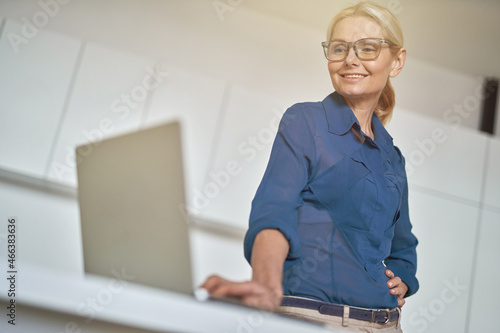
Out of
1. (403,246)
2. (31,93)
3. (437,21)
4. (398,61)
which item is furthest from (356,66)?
(31,93)

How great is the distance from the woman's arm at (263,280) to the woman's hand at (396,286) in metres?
0.33

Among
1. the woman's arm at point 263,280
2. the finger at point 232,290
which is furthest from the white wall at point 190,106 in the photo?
the finger at point 232,290

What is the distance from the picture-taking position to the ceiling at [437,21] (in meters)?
2.35

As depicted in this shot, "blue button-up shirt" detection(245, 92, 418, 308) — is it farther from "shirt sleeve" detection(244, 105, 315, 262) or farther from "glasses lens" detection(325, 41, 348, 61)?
"glasses lens" detection(325, 41, 348, 61)

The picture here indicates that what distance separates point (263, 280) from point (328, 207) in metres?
0.23

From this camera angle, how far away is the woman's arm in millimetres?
611

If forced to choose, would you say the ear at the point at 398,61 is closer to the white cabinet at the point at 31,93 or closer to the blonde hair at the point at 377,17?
the blonde hair at the point at 377,17

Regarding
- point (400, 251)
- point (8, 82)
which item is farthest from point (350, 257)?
point (8, 82)

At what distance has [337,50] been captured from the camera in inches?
39.8

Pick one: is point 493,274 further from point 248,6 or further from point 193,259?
point 248,6

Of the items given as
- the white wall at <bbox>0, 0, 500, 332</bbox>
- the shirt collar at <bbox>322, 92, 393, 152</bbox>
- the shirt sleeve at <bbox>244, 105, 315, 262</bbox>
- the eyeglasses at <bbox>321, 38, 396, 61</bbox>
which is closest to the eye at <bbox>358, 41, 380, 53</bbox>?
the eyeglasses at <bbox>321, 38, 396, 61</bbox>

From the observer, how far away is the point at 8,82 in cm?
233

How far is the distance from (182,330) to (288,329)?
15 cm

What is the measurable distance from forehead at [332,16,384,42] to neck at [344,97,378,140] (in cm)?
13
